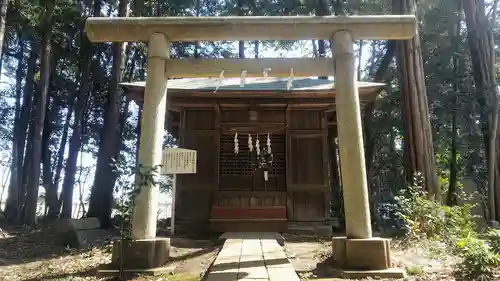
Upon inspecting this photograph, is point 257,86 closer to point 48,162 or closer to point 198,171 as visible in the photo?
point 198,171

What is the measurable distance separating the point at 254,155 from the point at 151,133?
4.24 m

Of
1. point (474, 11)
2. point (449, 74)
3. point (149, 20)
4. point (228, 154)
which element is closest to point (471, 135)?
point (449, 74)

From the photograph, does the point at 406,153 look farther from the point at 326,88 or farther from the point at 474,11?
the point at 474,11

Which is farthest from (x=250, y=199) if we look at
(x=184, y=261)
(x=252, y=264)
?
(x=252, y=264)

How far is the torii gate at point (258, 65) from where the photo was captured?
480cm

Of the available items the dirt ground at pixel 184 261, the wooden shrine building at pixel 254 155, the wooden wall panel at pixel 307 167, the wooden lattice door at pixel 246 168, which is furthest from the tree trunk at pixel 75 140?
the wooden wall panel at pixel 307 167

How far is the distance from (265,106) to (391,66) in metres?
9.10

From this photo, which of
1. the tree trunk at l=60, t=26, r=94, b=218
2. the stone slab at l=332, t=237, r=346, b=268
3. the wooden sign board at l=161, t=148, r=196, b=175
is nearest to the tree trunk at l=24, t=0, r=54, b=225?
the tree trunk at l=60, t=26, r=94, b=218

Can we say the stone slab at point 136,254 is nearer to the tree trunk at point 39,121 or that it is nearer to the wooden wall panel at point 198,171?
the wooden wall panel at point 198,171

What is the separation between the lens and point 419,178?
7738 mm

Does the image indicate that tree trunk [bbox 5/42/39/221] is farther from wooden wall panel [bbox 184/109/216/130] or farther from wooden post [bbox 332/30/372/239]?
wooden post [bbox 332/30/372/239]

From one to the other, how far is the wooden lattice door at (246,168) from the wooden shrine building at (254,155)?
0.08 feet

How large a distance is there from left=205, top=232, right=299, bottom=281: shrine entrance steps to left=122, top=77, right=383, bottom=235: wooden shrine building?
2.88 m

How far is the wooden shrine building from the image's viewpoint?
841 centimetres
